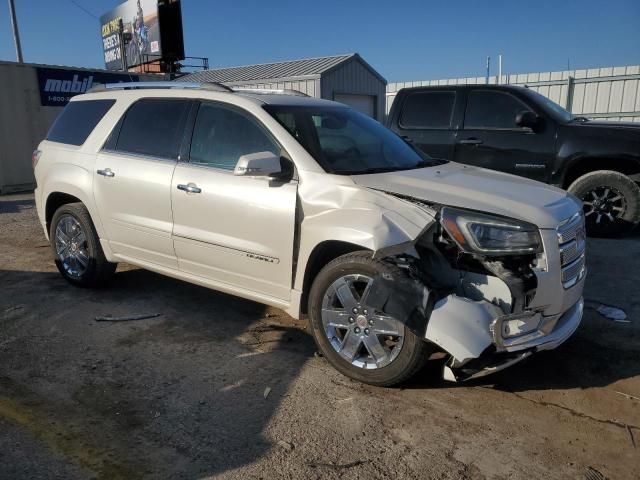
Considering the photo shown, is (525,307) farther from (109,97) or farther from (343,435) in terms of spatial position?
(109,97)

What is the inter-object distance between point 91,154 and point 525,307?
3.88 metres

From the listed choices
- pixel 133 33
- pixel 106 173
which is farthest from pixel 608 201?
pixel 133 33

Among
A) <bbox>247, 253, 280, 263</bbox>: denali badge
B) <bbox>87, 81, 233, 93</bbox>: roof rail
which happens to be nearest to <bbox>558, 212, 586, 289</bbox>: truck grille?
<bbox>247, 253, 280, 263</bbox>: denali badge

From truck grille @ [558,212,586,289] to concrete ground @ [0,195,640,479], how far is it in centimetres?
69

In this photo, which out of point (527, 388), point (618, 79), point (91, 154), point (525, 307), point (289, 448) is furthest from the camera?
point (618, 79)

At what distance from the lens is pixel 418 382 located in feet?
11.1

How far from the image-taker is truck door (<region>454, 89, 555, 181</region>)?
22.5ft

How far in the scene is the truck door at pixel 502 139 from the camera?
22.5 ft

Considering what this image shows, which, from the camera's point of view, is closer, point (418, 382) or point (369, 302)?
point (369, 302)

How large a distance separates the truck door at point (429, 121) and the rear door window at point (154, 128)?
160 inches

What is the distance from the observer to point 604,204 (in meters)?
6.68

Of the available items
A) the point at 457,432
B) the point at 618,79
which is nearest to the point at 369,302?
the point at 457,432

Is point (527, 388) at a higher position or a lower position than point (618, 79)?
lower

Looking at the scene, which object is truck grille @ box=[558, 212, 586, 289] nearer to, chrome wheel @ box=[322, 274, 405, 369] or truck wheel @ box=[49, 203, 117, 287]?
chrome wheel @ box=[322, 274, 405, 369]
